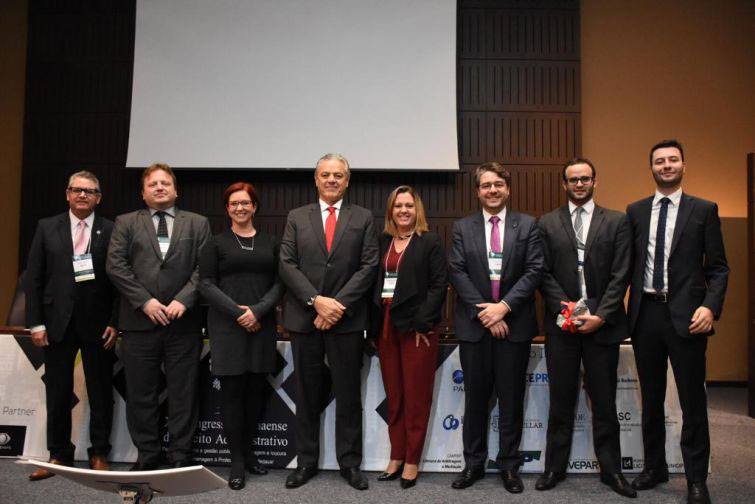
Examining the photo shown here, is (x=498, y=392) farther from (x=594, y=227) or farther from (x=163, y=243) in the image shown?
(x=163, y=243)

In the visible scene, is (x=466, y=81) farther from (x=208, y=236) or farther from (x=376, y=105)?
(x=208, y=236)

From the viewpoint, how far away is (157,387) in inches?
116

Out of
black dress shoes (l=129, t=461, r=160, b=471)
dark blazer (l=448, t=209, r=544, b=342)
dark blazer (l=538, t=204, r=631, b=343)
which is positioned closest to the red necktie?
dark blazer (l=448, t=209, r=544, b=342)

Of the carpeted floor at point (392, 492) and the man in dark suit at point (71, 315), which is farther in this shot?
the man in dark suit at point (71, 315)

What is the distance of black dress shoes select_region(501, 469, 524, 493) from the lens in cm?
278

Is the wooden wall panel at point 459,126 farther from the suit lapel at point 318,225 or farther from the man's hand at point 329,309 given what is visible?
the man's hand at point 329,309

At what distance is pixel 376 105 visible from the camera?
17.4ft

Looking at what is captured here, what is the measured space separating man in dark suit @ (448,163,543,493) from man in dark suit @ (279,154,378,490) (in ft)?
1.66

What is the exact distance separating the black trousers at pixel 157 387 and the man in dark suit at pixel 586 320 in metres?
1.83

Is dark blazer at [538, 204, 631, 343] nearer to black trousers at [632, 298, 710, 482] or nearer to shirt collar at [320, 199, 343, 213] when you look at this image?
black trousers at [632, 298, 710, 482]

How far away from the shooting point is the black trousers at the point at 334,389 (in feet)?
9.45

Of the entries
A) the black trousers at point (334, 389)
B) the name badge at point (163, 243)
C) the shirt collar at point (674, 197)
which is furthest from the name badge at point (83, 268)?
the shirt collar at point (674, 197)

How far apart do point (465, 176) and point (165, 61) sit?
119 inches

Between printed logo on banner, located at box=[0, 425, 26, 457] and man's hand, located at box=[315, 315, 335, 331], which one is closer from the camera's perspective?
man's hand, located at box=[315, 315, 335, 331]
